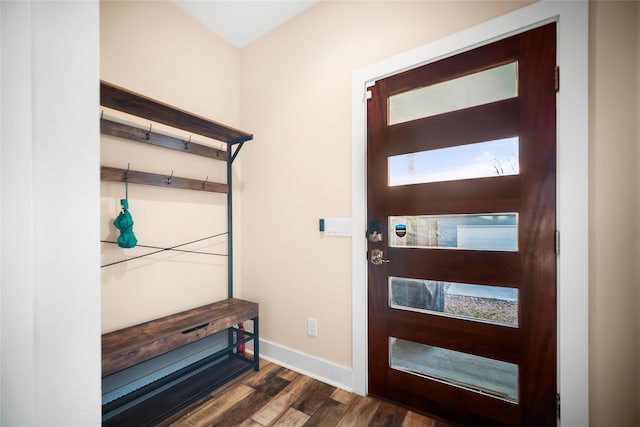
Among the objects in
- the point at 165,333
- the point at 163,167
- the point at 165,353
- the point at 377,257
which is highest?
the point at 163,167

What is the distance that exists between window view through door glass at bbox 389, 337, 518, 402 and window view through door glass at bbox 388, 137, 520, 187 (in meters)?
1.00

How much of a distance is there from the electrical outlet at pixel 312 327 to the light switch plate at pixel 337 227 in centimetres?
67

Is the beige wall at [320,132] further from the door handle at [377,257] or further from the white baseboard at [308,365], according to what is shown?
the door handle at [377,257]

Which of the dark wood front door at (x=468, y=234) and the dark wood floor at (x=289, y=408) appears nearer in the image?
the dark wood front door at (x=468, y=234)

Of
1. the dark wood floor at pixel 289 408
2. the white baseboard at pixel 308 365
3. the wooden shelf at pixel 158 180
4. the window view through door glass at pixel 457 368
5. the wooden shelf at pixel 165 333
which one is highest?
the wooden shelf at pixel 158 180

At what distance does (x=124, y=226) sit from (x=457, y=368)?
6.91 feet

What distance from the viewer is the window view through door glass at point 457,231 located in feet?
4.47

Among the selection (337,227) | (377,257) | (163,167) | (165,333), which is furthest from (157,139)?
(377,257)

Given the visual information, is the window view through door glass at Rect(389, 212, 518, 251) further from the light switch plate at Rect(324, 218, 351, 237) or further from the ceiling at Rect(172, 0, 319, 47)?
the ceiling at Rect(172, 0, 319, 47)

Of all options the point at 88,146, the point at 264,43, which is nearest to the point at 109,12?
the point at 264,43

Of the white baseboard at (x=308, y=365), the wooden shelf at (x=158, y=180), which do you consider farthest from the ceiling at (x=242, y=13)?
Result: the white baseboard at (x=308, y=365)

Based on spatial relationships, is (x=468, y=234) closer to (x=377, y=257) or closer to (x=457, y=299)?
(x=457, y=299)

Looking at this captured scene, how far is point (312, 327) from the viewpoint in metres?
1.98

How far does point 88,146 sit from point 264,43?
2.11 meters
